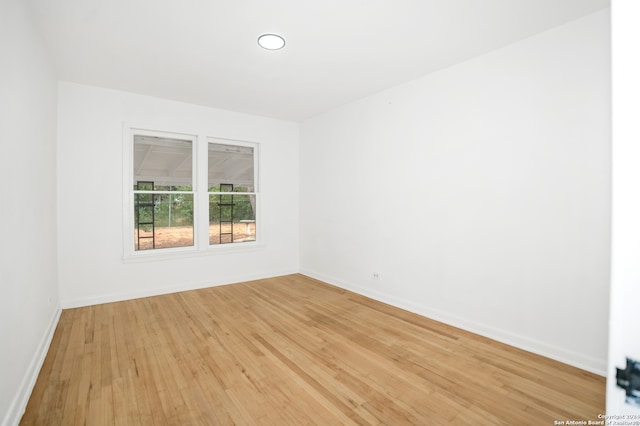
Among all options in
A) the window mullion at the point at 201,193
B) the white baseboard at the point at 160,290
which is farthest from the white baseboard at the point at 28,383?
the window mullion at the point at 201,193

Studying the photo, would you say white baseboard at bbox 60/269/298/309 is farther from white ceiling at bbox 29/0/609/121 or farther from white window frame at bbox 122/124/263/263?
white ceiling at bbox 29/0/609/121

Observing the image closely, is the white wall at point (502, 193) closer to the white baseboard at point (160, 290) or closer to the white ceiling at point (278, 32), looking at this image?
the white ceiling at point (278, 32)

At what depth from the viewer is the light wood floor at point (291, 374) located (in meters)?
1.90

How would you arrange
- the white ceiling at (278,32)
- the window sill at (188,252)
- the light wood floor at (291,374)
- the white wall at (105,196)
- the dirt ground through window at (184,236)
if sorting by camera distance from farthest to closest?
the dirt ground through window at (184,236)
the window sill at (188,252)
the white wall at (105,196)
the white ceiling at (278,32)
the light wood floor at (291,374)

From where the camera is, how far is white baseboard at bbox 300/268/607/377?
2.39 metres

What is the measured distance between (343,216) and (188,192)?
7.94 ft

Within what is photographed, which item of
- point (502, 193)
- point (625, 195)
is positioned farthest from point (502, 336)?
point (625, 195)

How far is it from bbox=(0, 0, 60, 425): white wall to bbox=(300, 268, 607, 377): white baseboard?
3.47 meters

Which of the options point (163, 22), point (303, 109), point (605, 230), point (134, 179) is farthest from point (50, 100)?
point (605, 230)

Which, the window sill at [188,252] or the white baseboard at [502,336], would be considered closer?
the white baseboard at [502,336]

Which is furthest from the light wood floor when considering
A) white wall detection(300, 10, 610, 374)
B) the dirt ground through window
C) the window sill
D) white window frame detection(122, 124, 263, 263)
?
the dirt ground through window

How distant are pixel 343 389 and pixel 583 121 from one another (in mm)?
2788

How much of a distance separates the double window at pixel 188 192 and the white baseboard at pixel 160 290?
55 centimetres

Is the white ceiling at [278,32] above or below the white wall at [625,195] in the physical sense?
above
